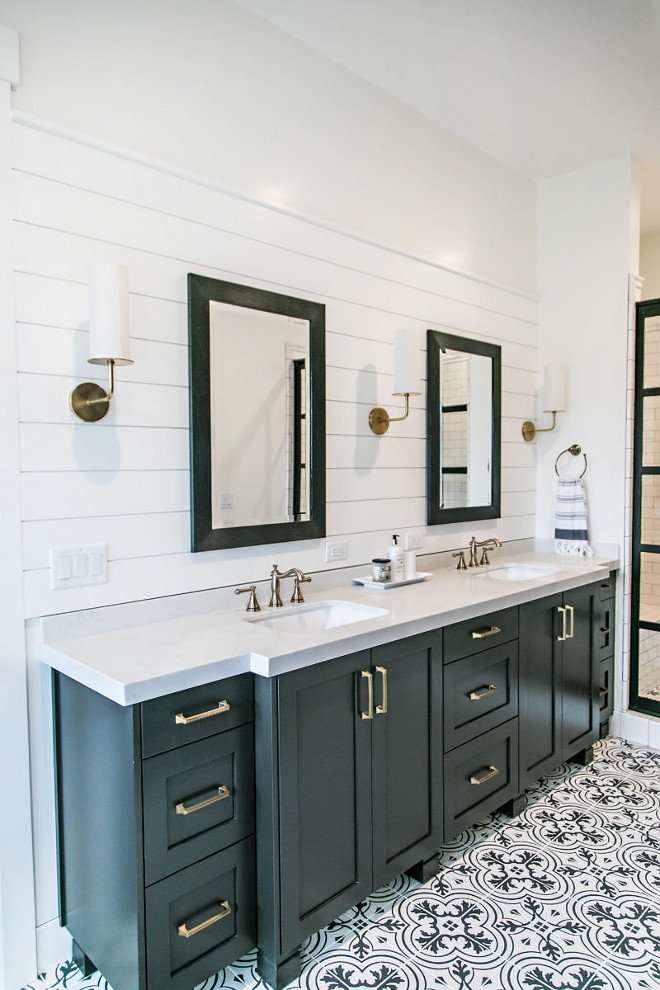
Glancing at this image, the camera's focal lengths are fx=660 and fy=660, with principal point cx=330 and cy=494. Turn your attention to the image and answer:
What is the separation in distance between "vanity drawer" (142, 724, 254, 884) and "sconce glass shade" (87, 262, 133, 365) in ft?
3.33

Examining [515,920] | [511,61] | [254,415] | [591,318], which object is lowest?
[515,920]

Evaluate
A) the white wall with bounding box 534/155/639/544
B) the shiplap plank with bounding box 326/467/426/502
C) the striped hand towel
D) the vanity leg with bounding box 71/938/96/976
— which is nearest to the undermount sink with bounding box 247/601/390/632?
the shiplap plank with bounding box 326/467/426/502

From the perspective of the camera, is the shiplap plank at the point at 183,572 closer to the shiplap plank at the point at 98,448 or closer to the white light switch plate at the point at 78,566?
the white light switch plate at the point at 78,566

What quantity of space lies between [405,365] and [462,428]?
0.59 metres

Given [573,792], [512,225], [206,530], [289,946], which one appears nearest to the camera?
[289,946]

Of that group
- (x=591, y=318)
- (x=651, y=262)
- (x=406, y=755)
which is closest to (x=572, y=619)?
(x=406, y=755)

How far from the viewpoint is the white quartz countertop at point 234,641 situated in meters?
1.53

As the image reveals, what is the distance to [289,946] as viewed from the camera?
169 centimetres

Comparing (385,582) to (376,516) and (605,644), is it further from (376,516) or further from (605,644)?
(605,644)

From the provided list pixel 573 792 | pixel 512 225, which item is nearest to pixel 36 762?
pixel 573 792

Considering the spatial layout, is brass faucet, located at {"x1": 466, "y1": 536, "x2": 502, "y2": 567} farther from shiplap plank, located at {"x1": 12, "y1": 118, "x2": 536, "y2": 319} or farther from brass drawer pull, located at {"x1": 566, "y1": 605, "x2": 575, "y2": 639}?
shiplap plank, located at {"x1": 12, "y1": 118, "x2": 536, "y2": 319}

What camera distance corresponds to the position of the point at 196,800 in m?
1.58

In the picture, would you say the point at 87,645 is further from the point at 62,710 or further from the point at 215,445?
the point at 215,445

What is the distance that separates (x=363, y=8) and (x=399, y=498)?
69.7 inches
